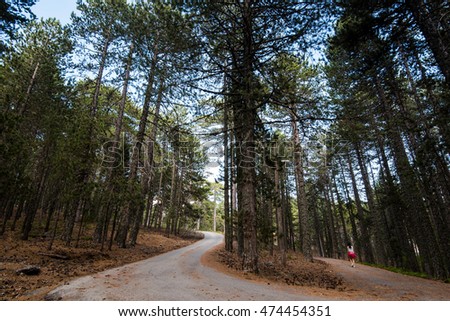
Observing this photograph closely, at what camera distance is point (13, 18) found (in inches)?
437

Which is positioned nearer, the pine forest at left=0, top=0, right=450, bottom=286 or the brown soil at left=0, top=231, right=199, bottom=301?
the brown soil at left=0, top=231, right=199, bottom=301

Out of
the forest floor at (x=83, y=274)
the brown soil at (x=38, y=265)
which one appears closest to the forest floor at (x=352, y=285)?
the forest floor at (x=83, y=274)

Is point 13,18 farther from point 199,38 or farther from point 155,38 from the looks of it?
point 199,38

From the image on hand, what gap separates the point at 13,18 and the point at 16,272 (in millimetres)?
12408

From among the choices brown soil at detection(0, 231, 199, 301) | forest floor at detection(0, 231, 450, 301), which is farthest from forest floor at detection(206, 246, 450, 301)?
brown soil at detection(0, 231, 199, 301)

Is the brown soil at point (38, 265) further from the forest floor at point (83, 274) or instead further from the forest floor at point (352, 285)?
the forest floor at point (352, 285)

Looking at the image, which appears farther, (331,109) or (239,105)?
(239,105)

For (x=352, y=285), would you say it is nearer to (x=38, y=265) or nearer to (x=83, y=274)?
(x=83, y=274)

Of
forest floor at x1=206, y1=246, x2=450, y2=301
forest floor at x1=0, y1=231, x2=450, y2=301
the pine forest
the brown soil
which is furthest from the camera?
the pine forest

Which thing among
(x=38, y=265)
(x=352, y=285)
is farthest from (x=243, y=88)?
(x=38, y=265)

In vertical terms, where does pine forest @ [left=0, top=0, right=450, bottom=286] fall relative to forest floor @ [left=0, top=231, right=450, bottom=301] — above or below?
above

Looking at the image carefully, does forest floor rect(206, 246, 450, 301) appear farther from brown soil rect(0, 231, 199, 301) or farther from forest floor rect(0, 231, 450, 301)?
brown soil rect(0, 231, 199, 301)
